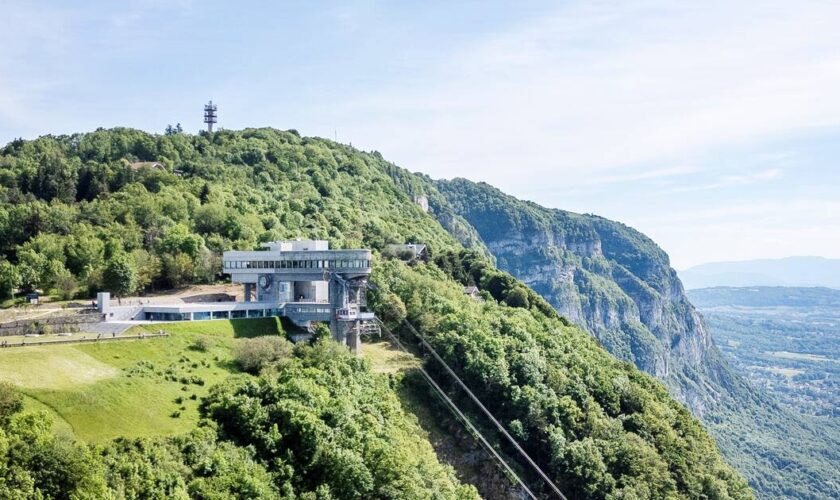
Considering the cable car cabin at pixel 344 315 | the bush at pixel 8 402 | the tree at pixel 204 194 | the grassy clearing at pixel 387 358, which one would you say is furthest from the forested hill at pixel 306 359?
the cable car cabin at pixel 344 315

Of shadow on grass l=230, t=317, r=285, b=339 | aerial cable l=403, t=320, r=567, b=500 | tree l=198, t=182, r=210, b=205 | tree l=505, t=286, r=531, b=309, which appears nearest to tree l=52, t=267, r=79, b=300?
shadow on grass l=230, t=317, r=285, b=339

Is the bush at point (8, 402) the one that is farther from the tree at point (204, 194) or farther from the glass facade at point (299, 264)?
the tree at point (204, 194)

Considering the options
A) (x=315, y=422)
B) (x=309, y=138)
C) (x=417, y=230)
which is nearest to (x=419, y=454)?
(x=315, y=422)

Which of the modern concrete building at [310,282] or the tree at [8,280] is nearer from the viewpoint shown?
the modern concrete building at [310,282]

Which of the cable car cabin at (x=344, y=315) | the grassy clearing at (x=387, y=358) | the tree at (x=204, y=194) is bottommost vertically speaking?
the grassy clearing at (x=387, y=358)

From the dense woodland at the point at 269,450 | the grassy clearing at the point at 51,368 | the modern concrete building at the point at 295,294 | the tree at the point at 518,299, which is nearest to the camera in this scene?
the dense woodland at the point at 269,450

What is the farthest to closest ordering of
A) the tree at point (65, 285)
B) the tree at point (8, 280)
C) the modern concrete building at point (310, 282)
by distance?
the tree at point (65, 285)
the tree at point (8, 280)
the modern concrete building at point (310, 282)

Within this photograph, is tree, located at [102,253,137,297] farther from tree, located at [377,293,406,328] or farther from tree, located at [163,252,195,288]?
tree, located at [377,293,406,328]
